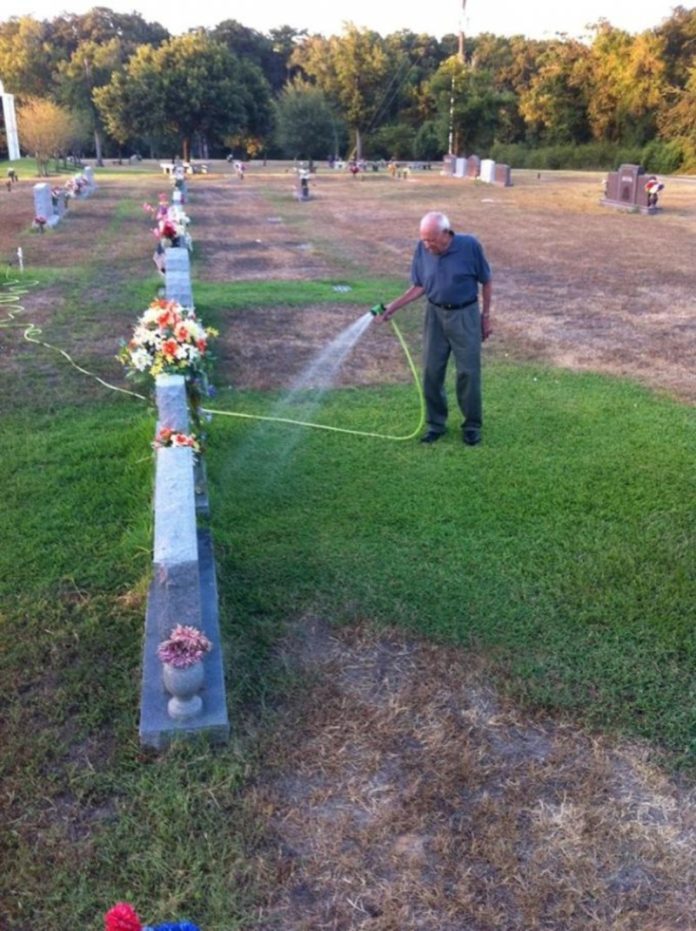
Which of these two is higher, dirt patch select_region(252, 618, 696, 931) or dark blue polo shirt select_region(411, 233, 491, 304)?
dark blue polo shirt select_region(411, 233, 491, 304)

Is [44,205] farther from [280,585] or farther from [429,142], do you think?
[429,142]

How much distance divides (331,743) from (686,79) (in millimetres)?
58220

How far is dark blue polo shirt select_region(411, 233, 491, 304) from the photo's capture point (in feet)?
19.3

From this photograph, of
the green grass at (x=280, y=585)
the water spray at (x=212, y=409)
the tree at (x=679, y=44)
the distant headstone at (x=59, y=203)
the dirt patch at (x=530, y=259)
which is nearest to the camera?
the green grass at (x=280, y=585)

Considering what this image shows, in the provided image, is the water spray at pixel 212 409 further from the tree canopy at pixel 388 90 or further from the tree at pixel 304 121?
the tree at pixel 304 121

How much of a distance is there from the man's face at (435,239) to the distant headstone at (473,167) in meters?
Answer: 37.3

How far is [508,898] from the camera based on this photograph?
2.75 meters

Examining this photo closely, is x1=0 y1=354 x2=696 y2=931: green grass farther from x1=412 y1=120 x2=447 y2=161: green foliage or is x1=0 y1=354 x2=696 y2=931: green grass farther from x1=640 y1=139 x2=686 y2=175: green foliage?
x1=412 y1=120 x2=447 y2=161: green foliage

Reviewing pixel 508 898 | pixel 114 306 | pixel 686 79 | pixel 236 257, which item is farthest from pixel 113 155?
pixel 508 898

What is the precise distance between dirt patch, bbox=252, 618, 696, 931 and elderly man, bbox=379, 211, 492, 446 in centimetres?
293

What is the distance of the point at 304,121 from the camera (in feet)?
174

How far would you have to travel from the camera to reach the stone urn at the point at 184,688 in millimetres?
3303

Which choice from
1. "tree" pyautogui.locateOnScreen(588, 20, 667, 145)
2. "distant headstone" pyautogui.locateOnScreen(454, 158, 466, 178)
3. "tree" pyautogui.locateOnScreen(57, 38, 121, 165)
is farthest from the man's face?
"tree" pyautogui.locateOnScreen(57, 38, 121, 165)

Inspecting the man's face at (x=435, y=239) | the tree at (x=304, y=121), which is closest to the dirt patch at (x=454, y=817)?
the man's face at (x=435, y=239)
